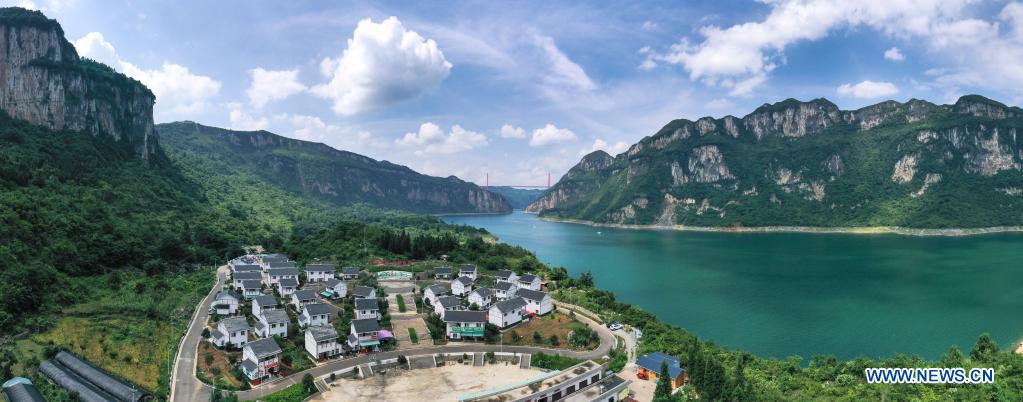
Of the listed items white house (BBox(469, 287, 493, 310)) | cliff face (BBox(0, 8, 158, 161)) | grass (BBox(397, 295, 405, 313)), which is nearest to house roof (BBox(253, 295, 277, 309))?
grass (BBox(397, 295, 405, 313))

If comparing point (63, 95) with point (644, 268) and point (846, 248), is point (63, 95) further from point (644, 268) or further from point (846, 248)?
point (846, 248)

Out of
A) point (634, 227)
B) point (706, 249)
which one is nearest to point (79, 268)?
point (706, 249)

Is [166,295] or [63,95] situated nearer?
[166,295]

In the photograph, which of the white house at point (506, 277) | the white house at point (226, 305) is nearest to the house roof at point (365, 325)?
the white house at point (226, 305)

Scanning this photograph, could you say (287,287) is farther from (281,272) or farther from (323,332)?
(323,332)

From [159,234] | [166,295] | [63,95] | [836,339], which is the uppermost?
[63,95]
